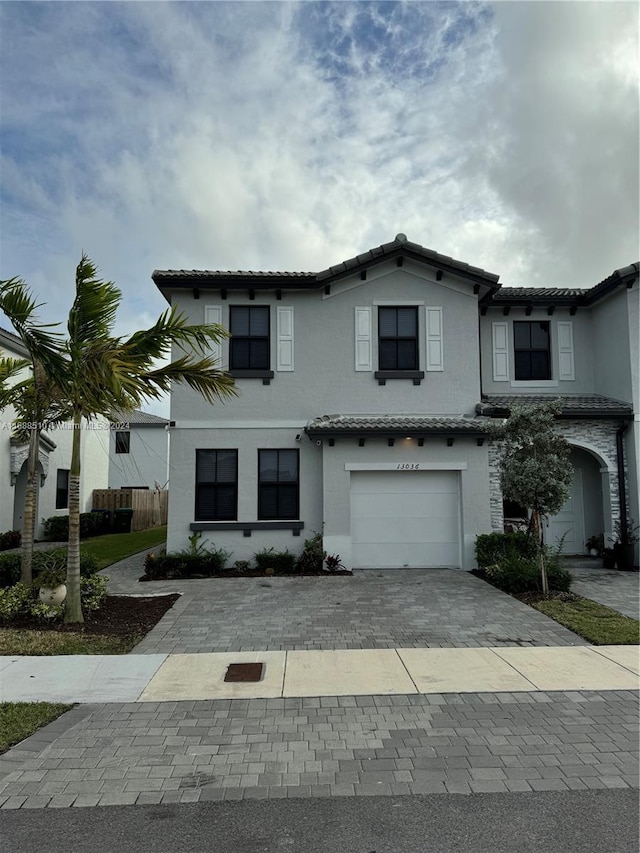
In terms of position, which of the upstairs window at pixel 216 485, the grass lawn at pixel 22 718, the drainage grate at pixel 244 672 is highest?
the upstairs window at pixel 216 485

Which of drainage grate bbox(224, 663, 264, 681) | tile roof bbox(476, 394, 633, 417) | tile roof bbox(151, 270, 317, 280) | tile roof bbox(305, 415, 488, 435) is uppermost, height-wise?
tile roof bbox(151, 270, 317, 280)

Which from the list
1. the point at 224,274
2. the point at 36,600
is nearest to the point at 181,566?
the point at 36,600

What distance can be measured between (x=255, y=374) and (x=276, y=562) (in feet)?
15.0

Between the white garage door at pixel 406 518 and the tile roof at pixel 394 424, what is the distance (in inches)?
48.8

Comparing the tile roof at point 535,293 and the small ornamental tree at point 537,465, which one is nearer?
the small ornamental tree at point 537,465

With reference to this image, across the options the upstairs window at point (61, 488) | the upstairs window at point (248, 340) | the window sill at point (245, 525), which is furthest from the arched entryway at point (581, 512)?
the upstairs window at point (61, 488)

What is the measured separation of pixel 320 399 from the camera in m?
13.9

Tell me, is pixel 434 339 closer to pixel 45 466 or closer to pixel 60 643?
pixel 60 643

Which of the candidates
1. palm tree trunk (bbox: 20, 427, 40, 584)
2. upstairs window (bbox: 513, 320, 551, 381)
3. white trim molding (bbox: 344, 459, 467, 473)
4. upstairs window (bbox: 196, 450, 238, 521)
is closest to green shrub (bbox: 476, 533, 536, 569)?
white trim molding (bbox: 344, 459, 467, 473)

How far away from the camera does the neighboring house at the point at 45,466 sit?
18.0 meters

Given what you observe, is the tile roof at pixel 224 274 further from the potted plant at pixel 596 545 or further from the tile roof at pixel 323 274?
the potted plant at pixel 596 545

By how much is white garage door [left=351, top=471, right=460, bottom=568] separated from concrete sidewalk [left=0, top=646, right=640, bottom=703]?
5887 millimetres

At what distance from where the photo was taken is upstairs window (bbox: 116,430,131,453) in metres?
29.2

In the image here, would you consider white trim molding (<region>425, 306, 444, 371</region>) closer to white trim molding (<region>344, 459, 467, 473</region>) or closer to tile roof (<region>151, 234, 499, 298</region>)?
tile roof (<region>151, 234, 499, 298</region>)
